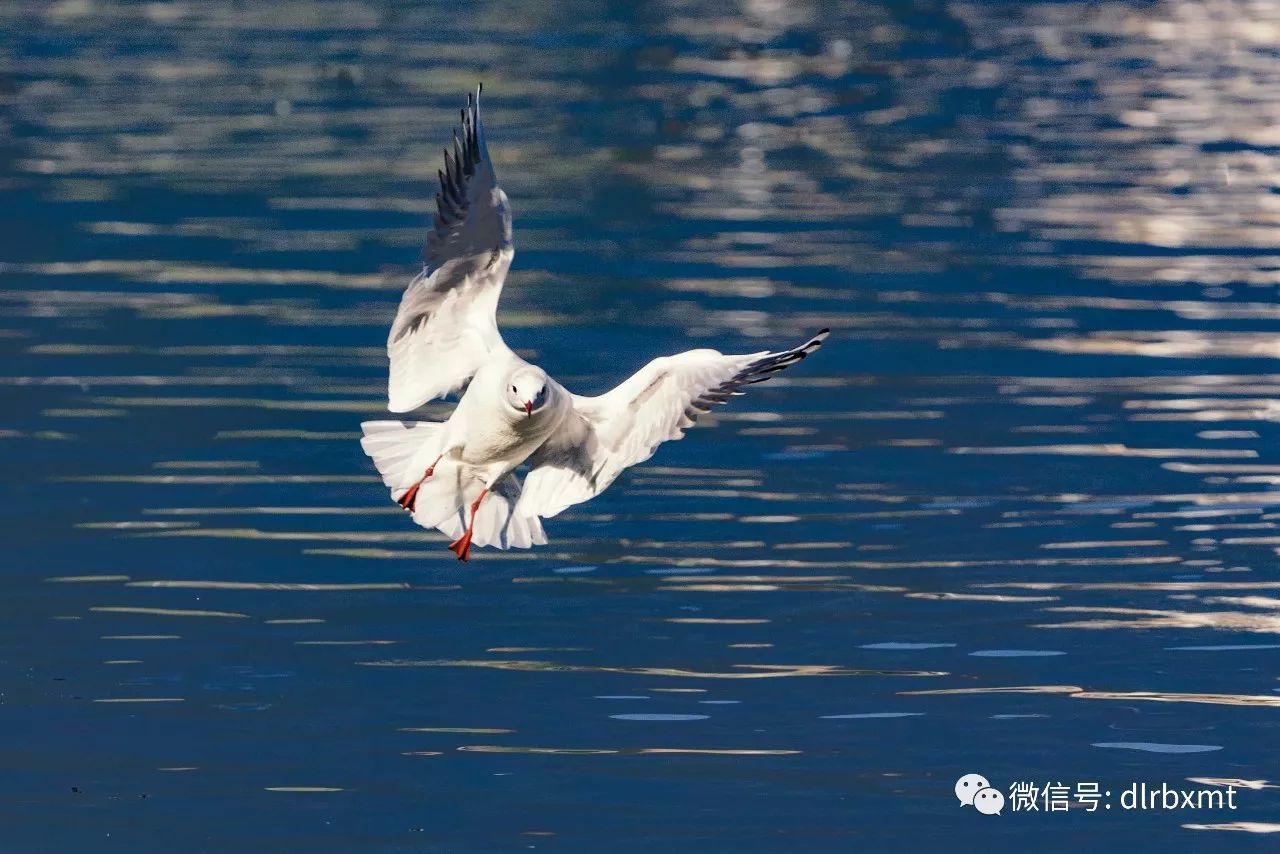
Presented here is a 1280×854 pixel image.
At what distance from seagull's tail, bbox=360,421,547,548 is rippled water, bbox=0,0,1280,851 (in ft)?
1.78

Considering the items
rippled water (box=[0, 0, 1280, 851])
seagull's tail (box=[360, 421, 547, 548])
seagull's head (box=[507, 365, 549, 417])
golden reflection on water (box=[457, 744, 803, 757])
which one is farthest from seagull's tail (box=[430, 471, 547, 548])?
golden reflection on water (box=[457, 744, 803, 757])

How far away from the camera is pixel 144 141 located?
25.3 meters

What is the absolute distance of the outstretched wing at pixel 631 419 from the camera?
9461 millimetres

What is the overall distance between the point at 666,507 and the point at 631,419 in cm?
295

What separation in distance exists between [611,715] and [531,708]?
350mm

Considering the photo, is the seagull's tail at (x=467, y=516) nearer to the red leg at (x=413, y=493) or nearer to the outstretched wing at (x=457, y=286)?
the red leg at (x=413, y=493)

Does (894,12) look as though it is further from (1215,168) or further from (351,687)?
(351,687)

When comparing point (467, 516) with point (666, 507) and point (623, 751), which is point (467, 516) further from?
point (666, 507)

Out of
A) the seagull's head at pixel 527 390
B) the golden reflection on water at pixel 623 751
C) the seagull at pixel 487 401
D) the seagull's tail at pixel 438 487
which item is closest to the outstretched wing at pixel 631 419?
the seagull at pixel 487 401

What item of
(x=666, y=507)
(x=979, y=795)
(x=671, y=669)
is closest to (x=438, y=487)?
(x=671, y=669)

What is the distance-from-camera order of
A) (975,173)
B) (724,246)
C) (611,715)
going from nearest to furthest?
1. (611,715)
2. (724,246)
3. (975,173)

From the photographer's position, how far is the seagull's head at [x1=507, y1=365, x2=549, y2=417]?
9.52m

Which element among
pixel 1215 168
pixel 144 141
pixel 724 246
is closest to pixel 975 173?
pixel 1215 168

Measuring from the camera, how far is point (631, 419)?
32.3ft
